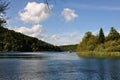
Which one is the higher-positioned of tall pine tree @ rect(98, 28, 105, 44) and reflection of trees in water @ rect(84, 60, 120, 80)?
tall pine tree @ rect(98, 28, 105, 44)

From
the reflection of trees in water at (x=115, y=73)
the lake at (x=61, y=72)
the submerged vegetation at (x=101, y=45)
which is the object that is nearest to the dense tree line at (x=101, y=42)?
the submerged vegetation at (x=101, y=45)

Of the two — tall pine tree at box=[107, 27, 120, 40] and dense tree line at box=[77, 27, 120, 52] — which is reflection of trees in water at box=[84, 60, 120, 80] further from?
tall pine tree at box=[107, 27, 120, 40]

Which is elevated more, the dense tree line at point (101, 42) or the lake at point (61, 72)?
the dense tree line at point (101, 42)

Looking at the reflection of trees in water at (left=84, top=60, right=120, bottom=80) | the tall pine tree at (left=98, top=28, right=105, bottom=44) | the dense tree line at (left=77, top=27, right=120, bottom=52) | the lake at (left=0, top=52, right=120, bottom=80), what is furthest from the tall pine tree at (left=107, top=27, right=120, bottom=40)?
the reflection of trees in water at (left=84, top=60, right=120, bottom=80)

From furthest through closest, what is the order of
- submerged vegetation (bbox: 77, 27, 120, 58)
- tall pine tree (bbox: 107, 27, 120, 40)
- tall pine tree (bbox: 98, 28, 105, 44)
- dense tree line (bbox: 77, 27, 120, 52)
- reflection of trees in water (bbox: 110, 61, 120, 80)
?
tall pine tree (bbox: 98, 28, 105, 44) < tall pine tree (bbox: 107, 27, 120, 40) < dense tree line (bbox: 77, 27, 120, 52) < submerged vegetation (bbox: 77, 27, 120, 58) < reflection of trees in water (bbox: 110, 61, 120, 80)

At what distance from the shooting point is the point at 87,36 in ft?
585

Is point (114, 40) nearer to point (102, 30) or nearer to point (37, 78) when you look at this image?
point (102, 30)

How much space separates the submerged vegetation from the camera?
14100 centimetres

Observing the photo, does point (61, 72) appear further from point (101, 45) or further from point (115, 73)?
point (101, 45)

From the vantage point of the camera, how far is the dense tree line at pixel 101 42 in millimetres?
144725

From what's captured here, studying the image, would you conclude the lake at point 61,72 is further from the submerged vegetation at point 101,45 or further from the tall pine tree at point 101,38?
the tall pine tree at point 101,38

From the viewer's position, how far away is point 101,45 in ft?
500

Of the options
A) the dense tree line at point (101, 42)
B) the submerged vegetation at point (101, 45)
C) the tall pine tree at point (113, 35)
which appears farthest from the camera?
the tall pine tree at point (113, 35)

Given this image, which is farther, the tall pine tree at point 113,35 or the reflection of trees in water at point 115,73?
the tall pine tree at point 113,35
